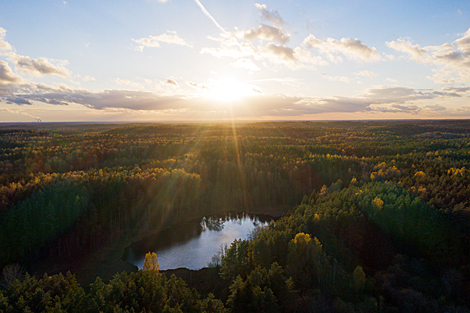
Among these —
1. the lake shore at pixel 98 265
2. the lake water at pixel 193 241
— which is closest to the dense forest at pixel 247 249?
the lake shore at pixel 98 265

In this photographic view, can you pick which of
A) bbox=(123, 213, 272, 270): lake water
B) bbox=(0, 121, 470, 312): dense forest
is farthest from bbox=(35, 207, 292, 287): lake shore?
bbox=(123, 213, 272, 270): lake water

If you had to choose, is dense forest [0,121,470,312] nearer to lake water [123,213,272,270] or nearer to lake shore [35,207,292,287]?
lake shore [35,207,292,287]

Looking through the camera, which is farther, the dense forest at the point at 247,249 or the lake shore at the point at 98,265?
the lake shore at the point at 98,265

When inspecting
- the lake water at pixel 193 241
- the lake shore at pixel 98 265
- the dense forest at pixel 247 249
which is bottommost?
the lake water at pixel 193 241

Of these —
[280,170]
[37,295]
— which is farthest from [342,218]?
[280,170]

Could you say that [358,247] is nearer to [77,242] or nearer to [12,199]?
[77,242]

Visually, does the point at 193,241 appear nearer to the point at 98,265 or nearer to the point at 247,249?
the point at 98,265

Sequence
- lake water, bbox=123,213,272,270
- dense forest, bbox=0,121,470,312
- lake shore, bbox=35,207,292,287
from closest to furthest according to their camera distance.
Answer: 1. dense forest, bbox=0,121,470,312
2. lake shore, bbox=35,207,292,287
3. lake water, bbox=123,213,272,270

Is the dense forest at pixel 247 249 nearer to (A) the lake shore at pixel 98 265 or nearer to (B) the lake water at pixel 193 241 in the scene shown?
(A) the lake shore at pixel 98 265
